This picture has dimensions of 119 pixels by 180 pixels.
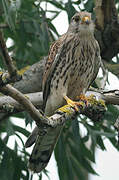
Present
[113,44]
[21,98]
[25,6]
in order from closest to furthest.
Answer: [21,98] < [113,44] < [25,6]

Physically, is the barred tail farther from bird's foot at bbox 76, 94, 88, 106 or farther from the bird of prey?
bird's foot at bbox 76, 94, 88, 106

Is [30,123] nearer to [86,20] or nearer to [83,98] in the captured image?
[83,98]

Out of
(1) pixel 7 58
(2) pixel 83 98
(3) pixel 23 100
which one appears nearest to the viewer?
(1) pixel 7 58

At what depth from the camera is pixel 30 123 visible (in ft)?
13.2

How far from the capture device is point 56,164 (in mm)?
4418

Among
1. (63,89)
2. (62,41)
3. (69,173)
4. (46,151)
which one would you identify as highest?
(62,41)

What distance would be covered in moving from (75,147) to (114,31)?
1.31 m

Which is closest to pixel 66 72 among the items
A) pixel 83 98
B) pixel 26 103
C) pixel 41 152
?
pixel 83 98

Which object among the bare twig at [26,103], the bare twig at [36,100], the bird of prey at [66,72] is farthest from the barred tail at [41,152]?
the bare twig at [26,103]

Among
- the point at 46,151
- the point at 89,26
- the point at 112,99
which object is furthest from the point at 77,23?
the point at 46,151

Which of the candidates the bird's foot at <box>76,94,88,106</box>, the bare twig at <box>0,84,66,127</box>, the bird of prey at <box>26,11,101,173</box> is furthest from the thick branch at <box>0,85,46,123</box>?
the bird of prey at <box>26,11,101,173</box>

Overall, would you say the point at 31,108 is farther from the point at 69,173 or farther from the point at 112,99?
the point at 69,173

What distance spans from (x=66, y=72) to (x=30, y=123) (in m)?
0.65

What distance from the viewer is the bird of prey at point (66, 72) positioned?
3.66 metres
